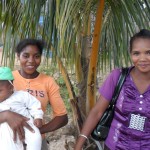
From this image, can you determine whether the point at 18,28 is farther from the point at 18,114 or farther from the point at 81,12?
the point at 18,114

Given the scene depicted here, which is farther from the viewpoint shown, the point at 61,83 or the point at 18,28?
the point at 61,83

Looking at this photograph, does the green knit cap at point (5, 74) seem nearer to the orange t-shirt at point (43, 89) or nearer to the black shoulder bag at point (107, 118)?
the orange t-shirt at point (43, 89)

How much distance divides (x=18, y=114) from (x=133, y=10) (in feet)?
3.37

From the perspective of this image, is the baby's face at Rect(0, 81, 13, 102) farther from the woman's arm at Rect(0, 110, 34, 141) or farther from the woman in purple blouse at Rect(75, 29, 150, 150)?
the woman in purple blouse at Rect(75, 29, 150, 150)

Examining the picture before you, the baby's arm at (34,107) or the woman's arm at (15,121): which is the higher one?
the baby's arm at (34,107)

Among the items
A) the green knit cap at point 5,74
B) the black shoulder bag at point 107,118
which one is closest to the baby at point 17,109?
the green knit cap at point 5,74

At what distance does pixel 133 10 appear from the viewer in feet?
7.55

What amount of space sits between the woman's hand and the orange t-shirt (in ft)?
0.75

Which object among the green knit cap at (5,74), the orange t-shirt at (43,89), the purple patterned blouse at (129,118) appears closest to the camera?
the purple patterned blouse at (129,118)

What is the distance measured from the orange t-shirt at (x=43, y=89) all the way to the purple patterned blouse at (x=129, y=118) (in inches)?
13.1

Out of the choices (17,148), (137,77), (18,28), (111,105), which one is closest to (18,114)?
(17,148)

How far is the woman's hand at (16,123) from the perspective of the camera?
6.29ft

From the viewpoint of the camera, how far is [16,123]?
192cm

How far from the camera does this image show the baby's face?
1.98m
